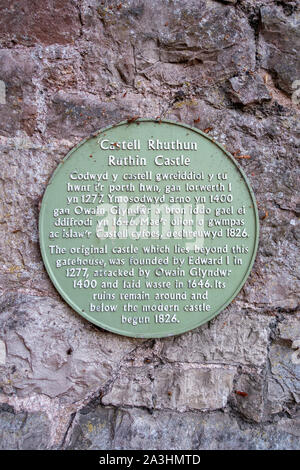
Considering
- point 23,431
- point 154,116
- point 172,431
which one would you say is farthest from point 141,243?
point 23,431

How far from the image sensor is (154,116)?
66.2 inches

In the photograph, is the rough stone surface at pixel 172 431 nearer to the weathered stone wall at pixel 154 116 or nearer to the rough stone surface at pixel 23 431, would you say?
the weathered stone wall at pixel 154 116

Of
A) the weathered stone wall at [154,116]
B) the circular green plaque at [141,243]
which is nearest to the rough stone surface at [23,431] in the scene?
the weathered stone wall at [154,116]

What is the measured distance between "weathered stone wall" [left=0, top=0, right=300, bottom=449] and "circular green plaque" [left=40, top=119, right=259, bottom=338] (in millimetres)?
87

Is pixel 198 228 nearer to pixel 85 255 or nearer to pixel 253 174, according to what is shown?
pixel 253 174

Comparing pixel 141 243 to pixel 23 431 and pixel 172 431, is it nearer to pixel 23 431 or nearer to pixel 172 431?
pixel 172 431

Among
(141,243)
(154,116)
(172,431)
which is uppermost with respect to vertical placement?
(154,116)

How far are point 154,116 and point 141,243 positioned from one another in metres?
0.56

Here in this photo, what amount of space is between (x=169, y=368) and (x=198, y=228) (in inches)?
24.3

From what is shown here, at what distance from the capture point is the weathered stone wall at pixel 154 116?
5.41 ft

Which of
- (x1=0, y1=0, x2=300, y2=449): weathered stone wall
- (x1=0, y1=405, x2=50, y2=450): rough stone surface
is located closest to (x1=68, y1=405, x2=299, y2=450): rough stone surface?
(x1=0, y1=0, x2=300, y2=449): weathered stone wall

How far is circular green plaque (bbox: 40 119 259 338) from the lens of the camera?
5.37 feet

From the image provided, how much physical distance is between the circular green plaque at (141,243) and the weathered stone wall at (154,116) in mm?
87

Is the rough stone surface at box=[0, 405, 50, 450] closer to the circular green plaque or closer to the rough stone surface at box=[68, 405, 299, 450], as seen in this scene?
the rough stone surface at box=[68, 405, 299, 450]
